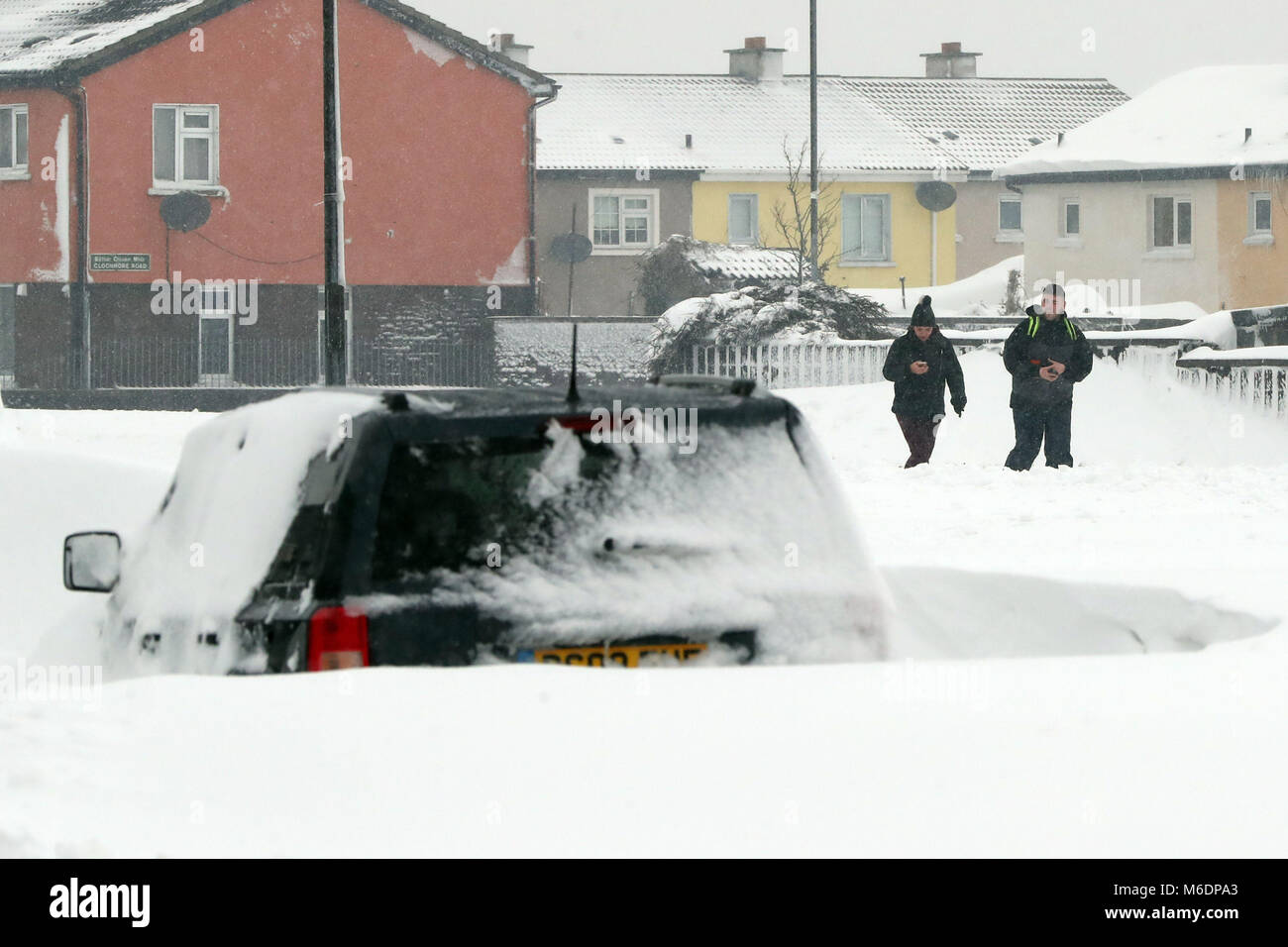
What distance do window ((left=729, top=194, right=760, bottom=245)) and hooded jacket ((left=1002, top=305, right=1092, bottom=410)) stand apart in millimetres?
35227

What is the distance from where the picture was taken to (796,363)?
27.4 meters

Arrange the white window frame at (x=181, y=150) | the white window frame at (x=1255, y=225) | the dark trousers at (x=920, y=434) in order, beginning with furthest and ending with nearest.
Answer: the white window frame at (x=1255, y=225), the white window frame at (x=181, y=150), the dark trousers at (x=920, y=434)

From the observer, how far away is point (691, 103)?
171ft

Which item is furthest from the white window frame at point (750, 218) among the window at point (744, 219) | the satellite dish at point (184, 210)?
the satellite dish at point (184, 210)

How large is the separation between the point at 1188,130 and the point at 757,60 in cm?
1644

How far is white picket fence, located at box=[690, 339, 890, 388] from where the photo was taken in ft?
88.7

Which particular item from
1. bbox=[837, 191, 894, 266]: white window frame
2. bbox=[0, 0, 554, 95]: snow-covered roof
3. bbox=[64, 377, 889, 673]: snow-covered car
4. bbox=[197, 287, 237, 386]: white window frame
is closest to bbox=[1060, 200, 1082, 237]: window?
bbox=[837, 191, 894, 266]: white window frame

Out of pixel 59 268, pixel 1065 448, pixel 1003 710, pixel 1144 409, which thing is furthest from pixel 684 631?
pixel 59 268

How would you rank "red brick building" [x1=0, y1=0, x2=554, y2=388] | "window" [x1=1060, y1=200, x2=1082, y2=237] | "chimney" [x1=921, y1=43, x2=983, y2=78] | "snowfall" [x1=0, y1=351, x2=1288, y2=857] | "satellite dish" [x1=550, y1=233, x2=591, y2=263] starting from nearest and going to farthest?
"snowfall" [x1=0, y1=351, x2=1288, y2=857]
"red brick building" [x1=0, y1=0, x2=554, y2=388]
"window" [x1=1060, y1=200, x2=1082, y2=237]
"satellite dish" [x1=550, y1=233, x2=591, y2=263]
"chimney" [x1=921, y1=43, x2=983, y2=78]

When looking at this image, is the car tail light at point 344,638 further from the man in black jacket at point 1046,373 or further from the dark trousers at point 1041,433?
the dark trousers at point 1041,433

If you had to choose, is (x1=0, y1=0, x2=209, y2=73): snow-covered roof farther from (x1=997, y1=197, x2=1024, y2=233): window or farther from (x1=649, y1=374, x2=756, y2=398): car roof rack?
(x1=649, y1=374, x2=756, y2=398): car roof rack

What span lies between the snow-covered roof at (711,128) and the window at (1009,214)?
175 cm

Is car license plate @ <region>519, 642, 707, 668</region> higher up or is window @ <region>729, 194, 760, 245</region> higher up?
window @ <region>729, 194, 760, 245</region>

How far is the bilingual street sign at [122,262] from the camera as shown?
34375 mm
